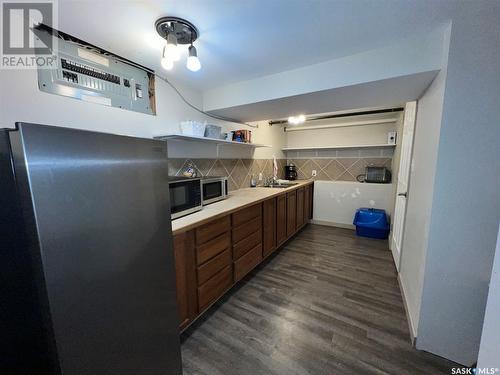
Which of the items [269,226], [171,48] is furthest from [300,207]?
[171,48]

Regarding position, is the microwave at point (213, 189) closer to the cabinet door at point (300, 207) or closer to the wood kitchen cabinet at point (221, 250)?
the wood kitchen cabinet at point (221, 250)

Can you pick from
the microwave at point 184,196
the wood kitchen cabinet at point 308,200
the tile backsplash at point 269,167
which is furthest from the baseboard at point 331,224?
the microwave at point 184,196

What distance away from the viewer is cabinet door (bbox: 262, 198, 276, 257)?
2.40 meters

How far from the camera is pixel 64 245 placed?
0.63 m

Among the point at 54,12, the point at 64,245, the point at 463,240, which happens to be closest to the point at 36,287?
the point at 64,245

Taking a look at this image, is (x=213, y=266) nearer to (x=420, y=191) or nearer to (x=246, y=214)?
(x=246, y=214)

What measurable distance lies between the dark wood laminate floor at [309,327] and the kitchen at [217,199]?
1 cm

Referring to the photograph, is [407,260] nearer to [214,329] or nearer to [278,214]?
[278,214]

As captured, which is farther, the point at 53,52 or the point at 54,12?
the point at 53,52

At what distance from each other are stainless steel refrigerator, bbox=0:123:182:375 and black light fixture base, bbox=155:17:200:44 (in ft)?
2.69

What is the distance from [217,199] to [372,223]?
A: 8.32ft

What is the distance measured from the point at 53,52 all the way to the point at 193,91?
1.19 metres

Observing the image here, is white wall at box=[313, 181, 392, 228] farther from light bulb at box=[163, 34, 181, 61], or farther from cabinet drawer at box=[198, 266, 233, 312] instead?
light bulb at box=[163, 34, 181, 61]

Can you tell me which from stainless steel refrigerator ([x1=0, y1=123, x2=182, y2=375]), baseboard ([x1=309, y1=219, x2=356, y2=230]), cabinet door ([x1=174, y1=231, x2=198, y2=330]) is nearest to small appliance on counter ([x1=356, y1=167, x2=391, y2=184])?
baseboard ([x1=309, y1=219, x2=356, y2=230])
